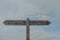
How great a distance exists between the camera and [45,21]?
3.79 metres

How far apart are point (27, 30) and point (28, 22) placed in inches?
7.2

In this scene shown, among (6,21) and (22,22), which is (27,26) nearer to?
(22,22)

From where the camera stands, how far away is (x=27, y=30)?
376 centimetres

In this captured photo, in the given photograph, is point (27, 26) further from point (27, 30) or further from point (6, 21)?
point (6, 21)

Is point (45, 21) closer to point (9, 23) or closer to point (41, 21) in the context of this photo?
point (41, 21)

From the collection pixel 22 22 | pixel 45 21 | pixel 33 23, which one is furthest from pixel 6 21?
pixel 45 21

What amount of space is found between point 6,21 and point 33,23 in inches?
24.3

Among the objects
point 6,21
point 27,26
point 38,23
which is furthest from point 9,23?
point 38,23

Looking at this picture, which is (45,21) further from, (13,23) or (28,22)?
(13,23)

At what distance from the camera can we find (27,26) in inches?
148

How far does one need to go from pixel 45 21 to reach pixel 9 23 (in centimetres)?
82

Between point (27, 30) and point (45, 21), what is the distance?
0.46 metres

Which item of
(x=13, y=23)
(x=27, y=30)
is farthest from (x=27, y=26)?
(x=13, y=23)

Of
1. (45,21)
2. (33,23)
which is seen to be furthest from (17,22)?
(45,21)
